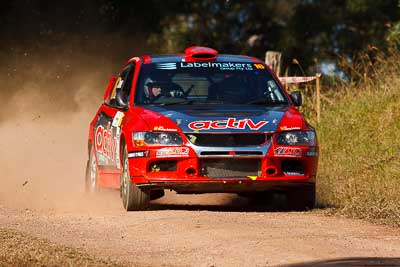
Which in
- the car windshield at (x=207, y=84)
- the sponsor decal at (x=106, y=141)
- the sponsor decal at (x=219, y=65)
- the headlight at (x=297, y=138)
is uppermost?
the sponsor decal at (x=219, y=65)

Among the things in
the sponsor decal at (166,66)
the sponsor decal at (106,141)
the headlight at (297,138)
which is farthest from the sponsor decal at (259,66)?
the sponsor decal at (106,141)

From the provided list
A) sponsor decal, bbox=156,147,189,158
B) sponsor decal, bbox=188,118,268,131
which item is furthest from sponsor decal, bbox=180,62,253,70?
sponsor decal, bbox=156,147,189,158

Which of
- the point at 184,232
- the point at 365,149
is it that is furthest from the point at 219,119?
the point at 365,149

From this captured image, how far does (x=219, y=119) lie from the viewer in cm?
1238

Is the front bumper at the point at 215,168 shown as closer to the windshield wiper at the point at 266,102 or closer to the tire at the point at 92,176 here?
the windshield wiper at the point at 266,102

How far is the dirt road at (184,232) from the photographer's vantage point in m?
→ 9.23

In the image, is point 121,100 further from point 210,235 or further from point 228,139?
point 210,235

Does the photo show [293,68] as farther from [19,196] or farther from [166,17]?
[19,196]

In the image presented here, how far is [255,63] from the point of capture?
14070 mm

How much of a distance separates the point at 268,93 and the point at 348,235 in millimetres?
3377

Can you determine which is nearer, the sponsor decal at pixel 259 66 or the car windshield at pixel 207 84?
the car windshield at pixel 207 84

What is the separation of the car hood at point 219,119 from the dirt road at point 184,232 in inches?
32.5

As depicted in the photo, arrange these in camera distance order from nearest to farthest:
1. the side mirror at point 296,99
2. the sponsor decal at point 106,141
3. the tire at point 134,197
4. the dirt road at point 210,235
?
the dirt road at point 210,235, the tire at point 134,197, the side mirror at point 296,99, the sponsor decal at point 106,141

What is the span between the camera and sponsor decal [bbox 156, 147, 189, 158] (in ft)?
40.0
